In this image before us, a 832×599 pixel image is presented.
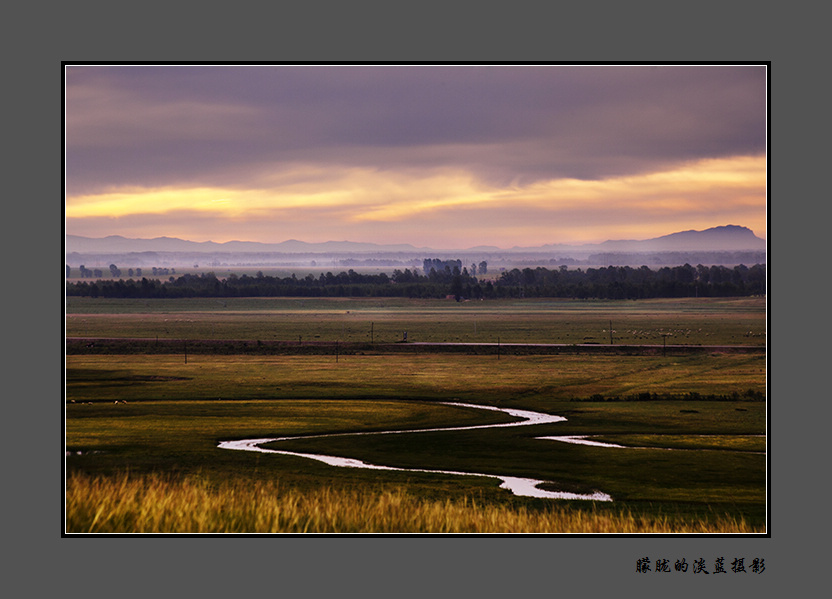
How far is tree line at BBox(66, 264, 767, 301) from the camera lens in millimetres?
112375

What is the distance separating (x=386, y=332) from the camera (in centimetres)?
10756

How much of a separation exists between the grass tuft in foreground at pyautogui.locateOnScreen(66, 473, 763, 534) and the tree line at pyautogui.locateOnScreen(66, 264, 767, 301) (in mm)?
82665

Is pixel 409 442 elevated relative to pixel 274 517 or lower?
lower

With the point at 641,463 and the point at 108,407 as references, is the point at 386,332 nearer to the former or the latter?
the point at 108,407

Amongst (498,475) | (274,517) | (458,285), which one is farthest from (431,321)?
(274,517)

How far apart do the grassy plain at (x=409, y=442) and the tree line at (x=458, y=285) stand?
1478 inches

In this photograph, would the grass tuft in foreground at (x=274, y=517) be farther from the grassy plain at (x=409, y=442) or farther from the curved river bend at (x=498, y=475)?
the curved river bend at (x=498, y=475)

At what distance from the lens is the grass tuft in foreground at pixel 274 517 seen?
656 inches

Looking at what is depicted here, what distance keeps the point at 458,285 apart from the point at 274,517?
126 m

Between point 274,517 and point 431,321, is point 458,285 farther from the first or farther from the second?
point 274,517

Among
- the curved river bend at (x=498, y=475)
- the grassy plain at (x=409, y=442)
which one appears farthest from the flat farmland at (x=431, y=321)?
the curved river bend at (x=498, y=475)

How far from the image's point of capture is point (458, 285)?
5595 inches

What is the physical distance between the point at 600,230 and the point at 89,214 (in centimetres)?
2040
